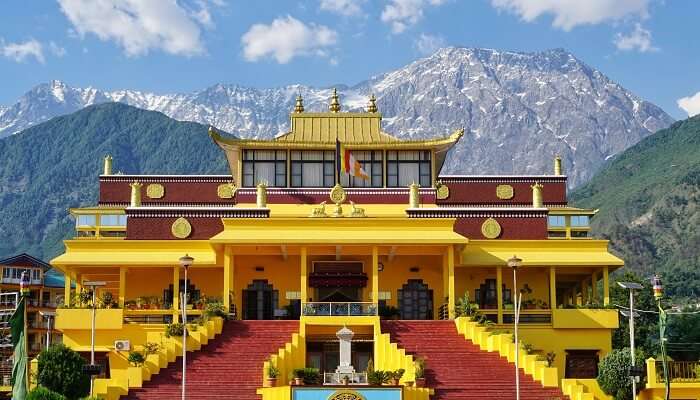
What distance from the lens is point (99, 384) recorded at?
34.2 metres

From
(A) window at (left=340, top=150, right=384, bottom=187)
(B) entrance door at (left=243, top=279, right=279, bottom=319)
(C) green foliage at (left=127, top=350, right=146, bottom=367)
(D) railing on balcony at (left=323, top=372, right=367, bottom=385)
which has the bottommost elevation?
(D) railing on balcony at (left=323, top=372, right=367, bottom=385)

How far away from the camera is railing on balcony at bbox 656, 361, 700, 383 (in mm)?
37778

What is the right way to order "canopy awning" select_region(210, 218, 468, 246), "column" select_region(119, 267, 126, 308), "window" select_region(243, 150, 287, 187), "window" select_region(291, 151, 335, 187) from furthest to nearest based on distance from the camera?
"window" select_region(291, 151, 335, 187)
"window" select_region(243, 150, 287, 187)
"column" select_region(119, 267, 126, 308)
"canopy awning" select_region(210, 218, 468, 246)

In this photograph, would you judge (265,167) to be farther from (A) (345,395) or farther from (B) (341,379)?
(A) (345,395)

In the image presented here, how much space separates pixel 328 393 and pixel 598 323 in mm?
15722

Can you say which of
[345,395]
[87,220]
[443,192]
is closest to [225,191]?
[87,220]

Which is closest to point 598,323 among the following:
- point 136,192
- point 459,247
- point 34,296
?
point 459,247

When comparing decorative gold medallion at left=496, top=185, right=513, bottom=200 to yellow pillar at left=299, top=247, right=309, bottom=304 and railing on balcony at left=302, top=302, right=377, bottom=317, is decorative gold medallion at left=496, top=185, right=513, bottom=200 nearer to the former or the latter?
yellow pillar at left=299, top=247, right=309, bottom=304

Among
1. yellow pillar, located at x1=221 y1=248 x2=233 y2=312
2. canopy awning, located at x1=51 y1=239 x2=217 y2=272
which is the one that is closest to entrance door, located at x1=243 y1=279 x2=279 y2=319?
canopy awning, located at x1=51 y1=239 x2=217 y2=272

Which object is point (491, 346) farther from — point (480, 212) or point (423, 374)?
point (480, 212)

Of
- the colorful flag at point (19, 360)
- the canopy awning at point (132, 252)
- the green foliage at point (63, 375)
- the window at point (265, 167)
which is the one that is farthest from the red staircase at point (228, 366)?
the colorful flag at point (19, 360)

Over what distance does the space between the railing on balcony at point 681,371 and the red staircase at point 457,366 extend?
5043 mm

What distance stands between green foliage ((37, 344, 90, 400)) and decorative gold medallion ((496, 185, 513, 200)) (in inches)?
1092

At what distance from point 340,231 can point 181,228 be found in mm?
7332
